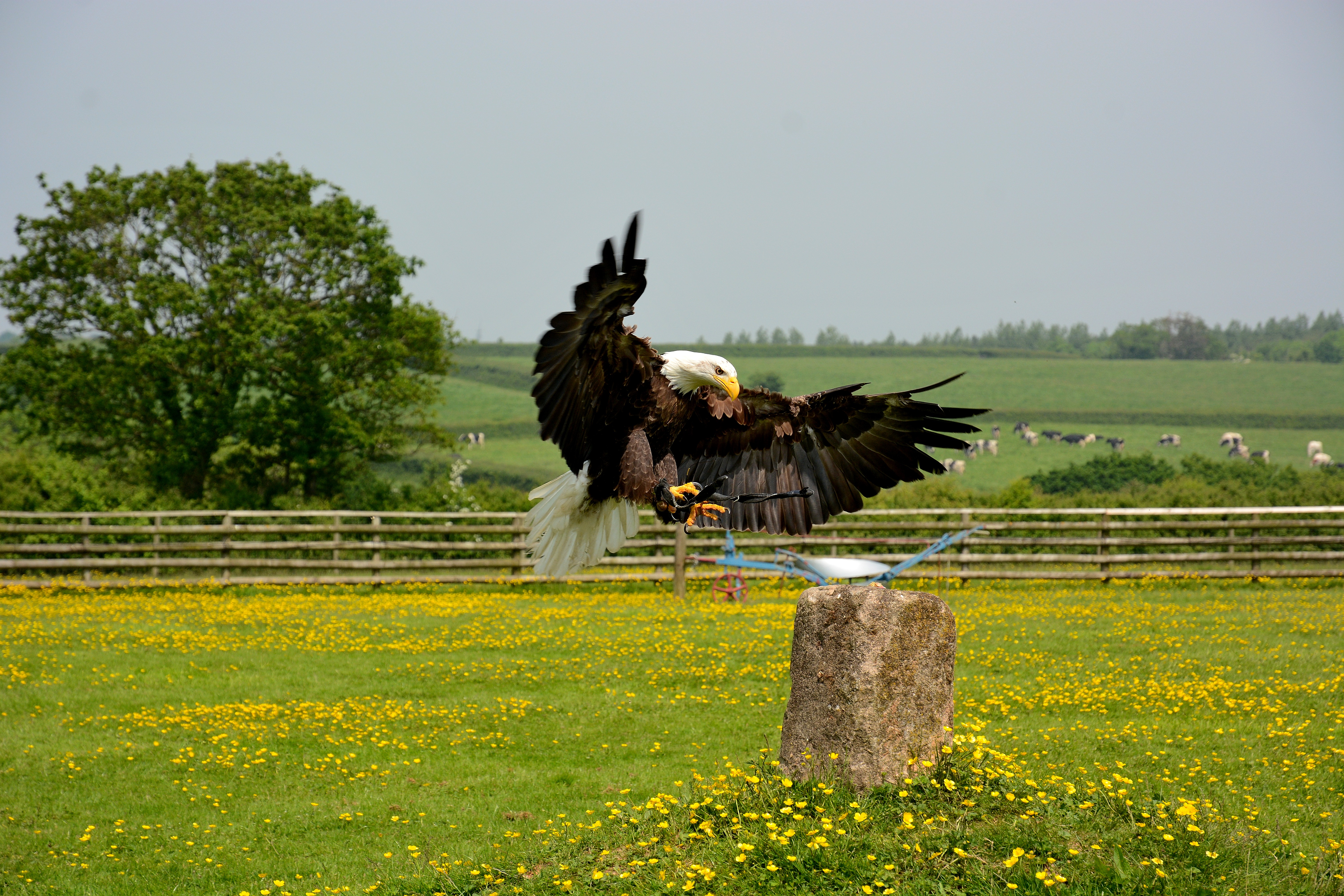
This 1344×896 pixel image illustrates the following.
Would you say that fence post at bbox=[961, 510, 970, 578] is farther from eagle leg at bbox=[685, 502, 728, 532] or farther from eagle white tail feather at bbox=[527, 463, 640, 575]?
eagle leg at bbox=[685, 502, 728, 532]

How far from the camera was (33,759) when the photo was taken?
7426mm

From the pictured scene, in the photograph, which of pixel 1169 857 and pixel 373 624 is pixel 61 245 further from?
pixel 1169 857

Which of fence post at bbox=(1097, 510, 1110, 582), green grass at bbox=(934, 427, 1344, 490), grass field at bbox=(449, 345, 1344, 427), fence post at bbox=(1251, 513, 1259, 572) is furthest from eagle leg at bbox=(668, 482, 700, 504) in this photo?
grass field at bbox=(449, 345, 1344, 427)

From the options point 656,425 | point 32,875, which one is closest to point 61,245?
point 32,875

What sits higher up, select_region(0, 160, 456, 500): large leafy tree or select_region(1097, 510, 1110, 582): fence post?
select_region(0, 160, 456, 500): large leafy tree

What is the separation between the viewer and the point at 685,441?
520 cm

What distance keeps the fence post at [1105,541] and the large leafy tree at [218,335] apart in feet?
49.0

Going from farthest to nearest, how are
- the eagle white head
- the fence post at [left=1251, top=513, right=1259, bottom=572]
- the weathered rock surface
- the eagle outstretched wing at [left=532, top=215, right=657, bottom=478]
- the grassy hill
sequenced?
the grassy hill < the fence post at [left=1251, top=513, right=1259, bottom=572] < the weathered rock surface < the eagle white head < the eagle outstretched wing at [left=532, top=215, right=657, bottom=478]

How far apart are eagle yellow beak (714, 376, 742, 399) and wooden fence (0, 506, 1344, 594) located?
11449 mm

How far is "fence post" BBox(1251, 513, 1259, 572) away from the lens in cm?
1727

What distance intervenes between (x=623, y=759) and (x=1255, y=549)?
14387 millimetres

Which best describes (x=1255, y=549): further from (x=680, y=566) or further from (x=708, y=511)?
(x=708, y=511)

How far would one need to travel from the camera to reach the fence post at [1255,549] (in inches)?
680

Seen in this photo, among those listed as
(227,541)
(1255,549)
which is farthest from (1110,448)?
(227,541)
